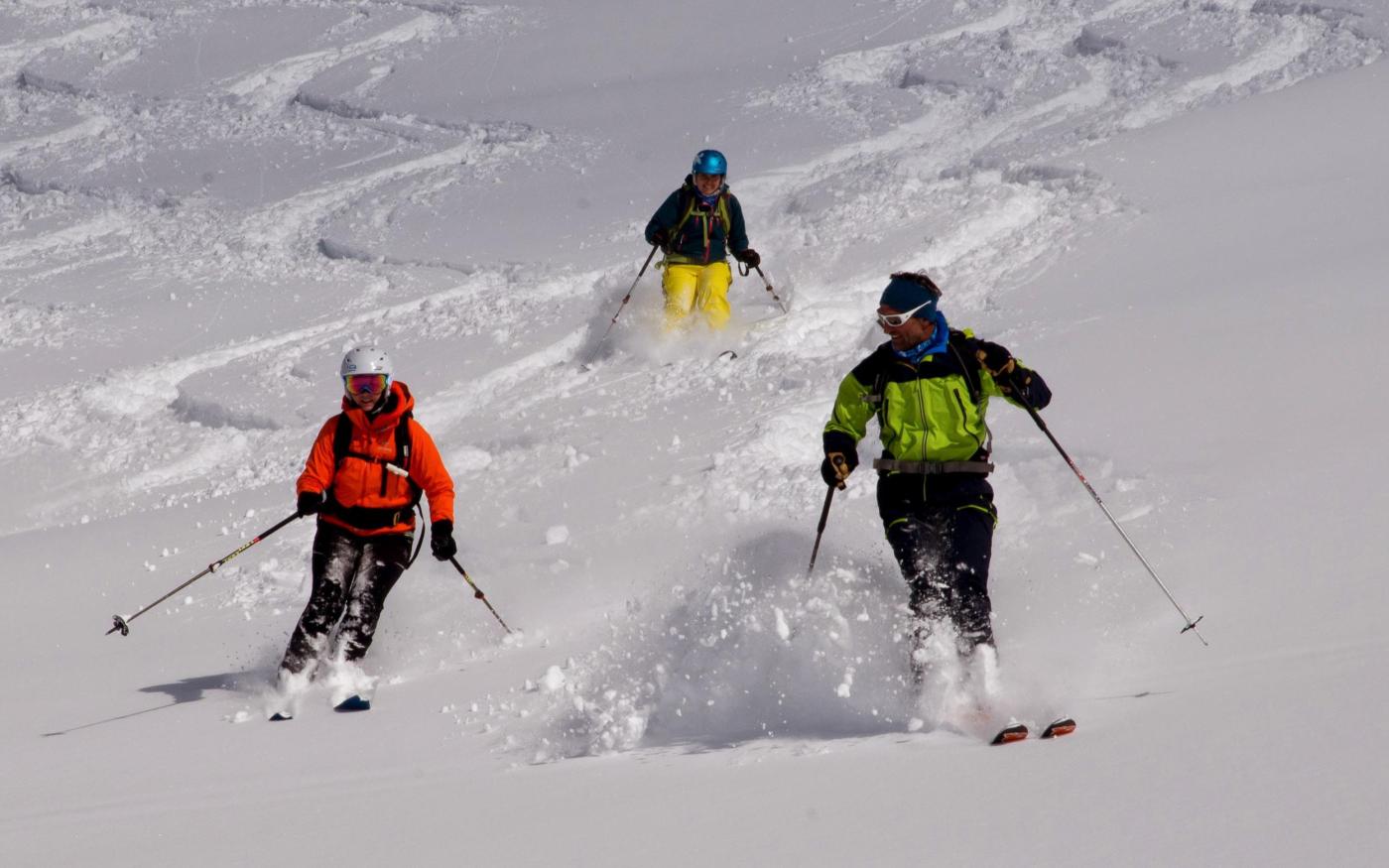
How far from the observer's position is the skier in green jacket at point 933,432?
17.9ft

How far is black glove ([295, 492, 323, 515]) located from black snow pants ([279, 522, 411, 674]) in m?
0.24

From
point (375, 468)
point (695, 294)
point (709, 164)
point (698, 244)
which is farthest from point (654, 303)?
point (375, 468)

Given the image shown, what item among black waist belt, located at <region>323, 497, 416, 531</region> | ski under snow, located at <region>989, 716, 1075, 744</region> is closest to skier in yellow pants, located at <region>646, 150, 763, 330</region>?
black waist belt, located at <region>323, 497, 416, 531</region>

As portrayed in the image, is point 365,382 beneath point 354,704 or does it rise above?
above

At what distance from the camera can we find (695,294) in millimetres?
11211

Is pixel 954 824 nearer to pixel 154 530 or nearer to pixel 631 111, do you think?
pixel 154 530

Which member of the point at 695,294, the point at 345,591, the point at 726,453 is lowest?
the point at 726,453

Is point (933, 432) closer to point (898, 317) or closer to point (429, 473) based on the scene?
point (898, 317)

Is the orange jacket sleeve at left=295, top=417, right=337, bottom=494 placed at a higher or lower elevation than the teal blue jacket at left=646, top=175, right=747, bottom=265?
higher

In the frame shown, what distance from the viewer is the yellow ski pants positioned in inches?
437

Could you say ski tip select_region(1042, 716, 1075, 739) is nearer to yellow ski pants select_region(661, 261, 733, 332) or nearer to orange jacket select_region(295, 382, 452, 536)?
orange jacket select_region(295, 382, 452, 536)

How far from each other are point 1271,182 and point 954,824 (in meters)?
9.64

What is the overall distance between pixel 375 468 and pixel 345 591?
1.99 feet

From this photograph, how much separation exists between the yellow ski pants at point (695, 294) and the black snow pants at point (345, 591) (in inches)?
184
